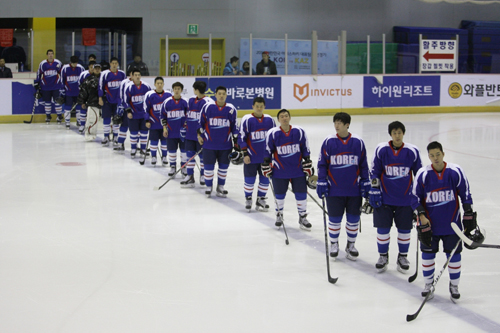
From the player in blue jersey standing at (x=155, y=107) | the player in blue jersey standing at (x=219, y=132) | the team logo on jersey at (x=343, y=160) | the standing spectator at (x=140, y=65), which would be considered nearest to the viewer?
the team logo on jersey at (x=343, y=160)

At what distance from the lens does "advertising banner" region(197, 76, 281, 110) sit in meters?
18.9

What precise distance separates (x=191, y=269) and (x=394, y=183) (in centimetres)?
190

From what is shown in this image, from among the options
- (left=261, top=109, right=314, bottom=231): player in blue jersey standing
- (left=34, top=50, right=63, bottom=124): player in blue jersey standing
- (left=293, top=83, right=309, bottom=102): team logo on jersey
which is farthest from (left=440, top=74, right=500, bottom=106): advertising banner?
(left=261, top=109, right=314, bottom=231): player in blue jersey standing

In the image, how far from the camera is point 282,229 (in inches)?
283

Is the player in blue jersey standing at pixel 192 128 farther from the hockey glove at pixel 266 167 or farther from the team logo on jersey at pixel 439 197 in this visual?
the team logo on jersey at pixel 439 197

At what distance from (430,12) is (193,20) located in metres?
8.69

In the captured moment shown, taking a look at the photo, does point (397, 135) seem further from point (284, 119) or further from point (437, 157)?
point (284, 119)

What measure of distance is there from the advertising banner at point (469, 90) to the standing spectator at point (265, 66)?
552 cm

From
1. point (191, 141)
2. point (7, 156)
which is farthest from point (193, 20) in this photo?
point (191, 141)

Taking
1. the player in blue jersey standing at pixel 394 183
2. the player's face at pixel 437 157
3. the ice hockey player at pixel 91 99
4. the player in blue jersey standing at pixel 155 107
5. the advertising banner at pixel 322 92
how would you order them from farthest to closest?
the advertising banner at pixel 322 92, the ice hockey player at pixel 91 99, the player in blue jersey standing at pixel 155 107, the player in blue jersey standing at pixel 394 183, the player's face at pixel 437 157

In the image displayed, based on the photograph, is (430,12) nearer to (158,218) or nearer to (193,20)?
(193,20)

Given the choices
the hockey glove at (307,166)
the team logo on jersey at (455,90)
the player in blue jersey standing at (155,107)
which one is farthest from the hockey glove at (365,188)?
the team logo on jersey at (455,90)

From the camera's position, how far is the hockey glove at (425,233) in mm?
4790

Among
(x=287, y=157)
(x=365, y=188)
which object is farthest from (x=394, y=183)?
(x=287, y=157)
